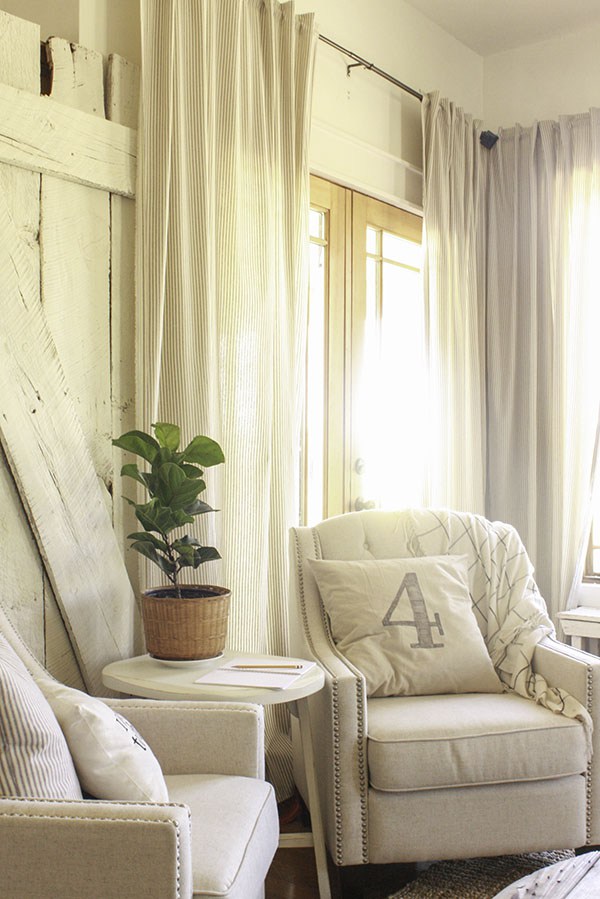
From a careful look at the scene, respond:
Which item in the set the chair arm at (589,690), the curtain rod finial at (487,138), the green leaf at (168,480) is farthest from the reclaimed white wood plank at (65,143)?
the curtain rod finial at (487,138)

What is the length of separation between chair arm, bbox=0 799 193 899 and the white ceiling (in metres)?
3.37

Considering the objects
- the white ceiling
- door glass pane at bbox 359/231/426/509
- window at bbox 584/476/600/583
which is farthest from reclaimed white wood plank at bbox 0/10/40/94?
window at bbox 584/476/600/583

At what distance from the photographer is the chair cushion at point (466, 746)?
7.37 feet

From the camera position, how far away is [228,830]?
1.68 m

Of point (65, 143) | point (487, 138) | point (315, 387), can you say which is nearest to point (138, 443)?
point (65, 143)

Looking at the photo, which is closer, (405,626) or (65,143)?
(65,143)

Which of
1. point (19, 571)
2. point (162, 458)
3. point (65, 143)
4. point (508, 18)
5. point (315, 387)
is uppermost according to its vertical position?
point (508, 18)

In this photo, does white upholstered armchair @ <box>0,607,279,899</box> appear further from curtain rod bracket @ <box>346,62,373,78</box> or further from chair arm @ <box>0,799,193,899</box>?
curtain rod bracket @ <box>346,62,373,78</box>

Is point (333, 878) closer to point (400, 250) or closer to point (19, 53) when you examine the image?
point (19, 53)

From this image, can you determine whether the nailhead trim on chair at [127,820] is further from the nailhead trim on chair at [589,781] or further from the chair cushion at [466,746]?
the nailhead trim on chair at [589,781]

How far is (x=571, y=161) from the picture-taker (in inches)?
153

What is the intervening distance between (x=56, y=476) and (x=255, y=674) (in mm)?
687

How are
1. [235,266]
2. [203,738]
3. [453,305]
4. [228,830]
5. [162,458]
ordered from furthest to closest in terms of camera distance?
[453,305]
[235,266]
[162,458]
[203,738]
[228,830]

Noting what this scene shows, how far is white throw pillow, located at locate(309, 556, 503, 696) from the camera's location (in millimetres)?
2545
